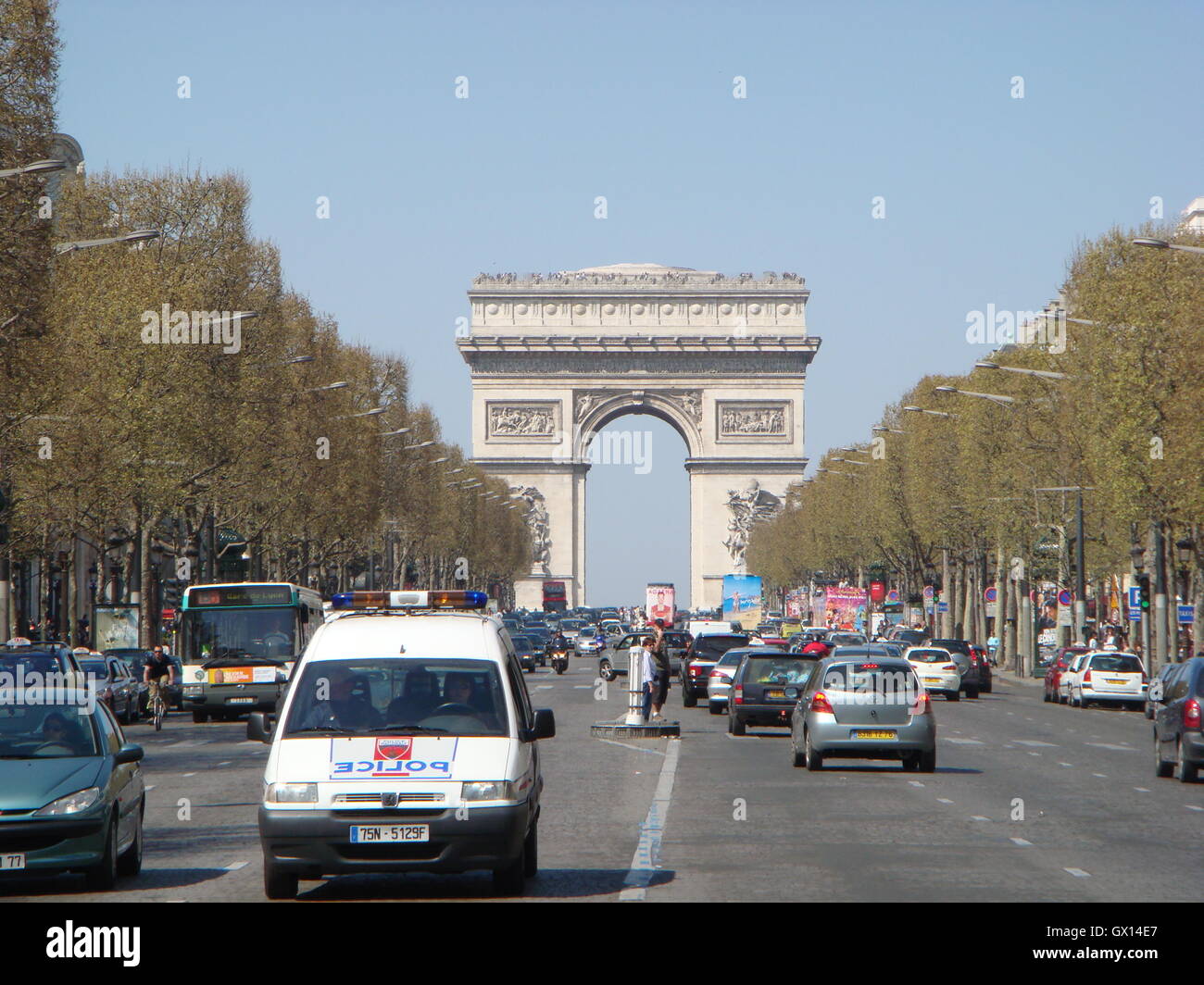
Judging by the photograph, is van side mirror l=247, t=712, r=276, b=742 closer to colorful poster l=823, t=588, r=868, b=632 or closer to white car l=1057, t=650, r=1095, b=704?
white car l=1057, t=650, r=1095, b=704

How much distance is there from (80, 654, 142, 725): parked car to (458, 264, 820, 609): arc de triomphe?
85.4 meters

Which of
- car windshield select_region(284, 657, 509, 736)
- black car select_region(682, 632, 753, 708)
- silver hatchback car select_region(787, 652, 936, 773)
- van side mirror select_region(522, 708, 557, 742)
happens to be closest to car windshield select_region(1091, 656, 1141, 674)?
black car select_region(682, 632, 753, 708)

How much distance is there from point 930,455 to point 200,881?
68.5 meters

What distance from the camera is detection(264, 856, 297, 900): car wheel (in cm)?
1276

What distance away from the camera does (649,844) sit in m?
16.7

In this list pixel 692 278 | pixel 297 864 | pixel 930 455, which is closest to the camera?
pixel 297 864

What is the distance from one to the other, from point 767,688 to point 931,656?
68.4ft

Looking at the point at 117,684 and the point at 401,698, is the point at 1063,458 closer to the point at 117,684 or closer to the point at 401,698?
the point at 117,684

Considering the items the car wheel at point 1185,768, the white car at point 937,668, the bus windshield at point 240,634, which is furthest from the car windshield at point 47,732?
the white car at point 937,668

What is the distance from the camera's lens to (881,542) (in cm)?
9600

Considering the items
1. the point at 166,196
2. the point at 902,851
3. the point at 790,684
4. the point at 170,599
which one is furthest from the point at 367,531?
the point at 902,851
